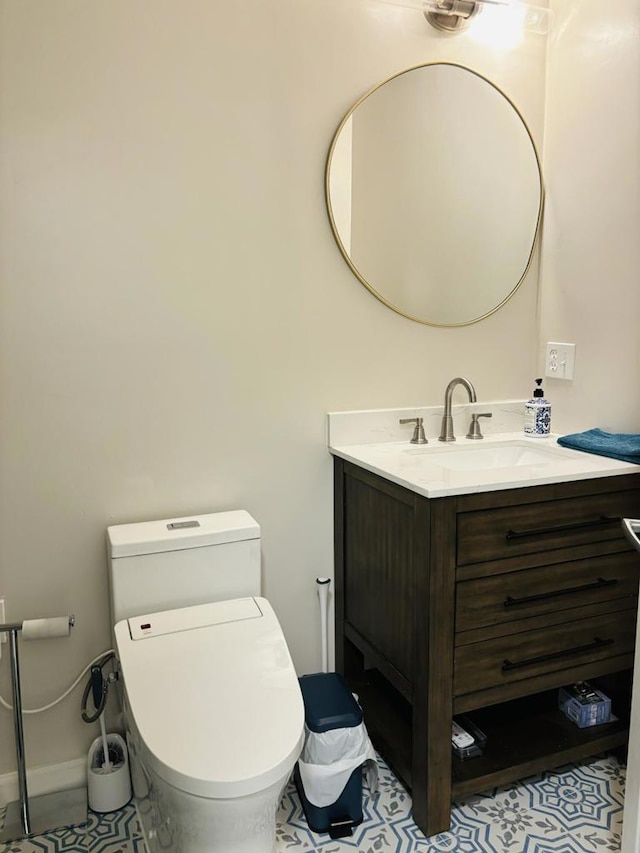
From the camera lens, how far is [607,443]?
1854 millimetres

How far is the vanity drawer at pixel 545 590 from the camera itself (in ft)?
5.30

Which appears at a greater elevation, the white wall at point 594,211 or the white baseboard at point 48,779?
the white wall at point 594,211

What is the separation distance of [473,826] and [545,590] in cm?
62

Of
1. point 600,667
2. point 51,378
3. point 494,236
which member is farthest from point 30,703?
point 494,236

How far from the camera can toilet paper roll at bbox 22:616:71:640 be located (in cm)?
154

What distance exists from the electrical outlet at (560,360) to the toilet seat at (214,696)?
121cm

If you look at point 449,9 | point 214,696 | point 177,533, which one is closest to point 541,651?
point 214,696

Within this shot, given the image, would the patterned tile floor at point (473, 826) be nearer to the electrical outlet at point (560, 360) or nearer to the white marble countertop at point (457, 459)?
the white marble countertop at point (457, 459)

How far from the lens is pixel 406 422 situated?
2.10 m

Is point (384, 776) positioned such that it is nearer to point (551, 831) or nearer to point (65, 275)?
point (551, 831)

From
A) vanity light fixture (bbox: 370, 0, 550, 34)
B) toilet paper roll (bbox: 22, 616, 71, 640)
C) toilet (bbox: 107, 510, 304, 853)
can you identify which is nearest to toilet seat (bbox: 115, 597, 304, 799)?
toilet (bbox: 107, 510, 304, 853)

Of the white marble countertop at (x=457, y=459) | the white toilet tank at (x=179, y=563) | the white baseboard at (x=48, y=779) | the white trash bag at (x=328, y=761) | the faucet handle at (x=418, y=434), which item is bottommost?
the white baseboard at (x=48, y=779)

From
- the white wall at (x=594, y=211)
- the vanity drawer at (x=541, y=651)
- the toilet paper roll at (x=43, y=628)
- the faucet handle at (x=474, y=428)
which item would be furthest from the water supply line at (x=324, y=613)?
the white wall at (x=594, y=211)

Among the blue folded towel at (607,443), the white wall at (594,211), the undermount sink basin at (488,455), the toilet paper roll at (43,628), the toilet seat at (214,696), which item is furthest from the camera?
the undermount sink basin at (488,455)
